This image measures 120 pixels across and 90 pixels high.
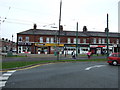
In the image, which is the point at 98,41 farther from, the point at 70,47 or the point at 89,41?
the point at 70,47

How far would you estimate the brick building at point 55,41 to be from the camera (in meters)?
44.5

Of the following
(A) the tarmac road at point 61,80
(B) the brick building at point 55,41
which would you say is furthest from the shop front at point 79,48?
(A) the tarmac road at point 61,80

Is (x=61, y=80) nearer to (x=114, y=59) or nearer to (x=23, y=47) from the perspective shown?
(x=114, y=59)

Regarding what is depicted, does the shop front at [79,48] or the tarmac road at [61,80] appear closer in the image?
the tarmac road at [61,80]

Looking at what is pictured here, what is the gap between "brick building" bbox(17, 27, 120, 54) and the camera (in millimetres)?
44500

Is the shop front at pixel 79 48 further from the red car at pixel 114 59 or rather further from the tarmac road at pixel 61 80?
the tarmac road at pixel 61 80

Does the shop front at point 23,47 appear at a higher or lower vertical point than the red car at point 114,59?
higher

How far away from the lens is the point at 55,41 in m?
46.5

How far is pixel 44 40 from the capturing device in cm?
4619

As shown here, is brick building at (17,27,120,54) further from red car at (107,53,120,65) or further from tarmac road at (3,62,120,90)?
tarmac road at (3,62,120,90)

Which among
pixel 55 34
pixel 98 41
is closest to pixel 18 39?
pixel 55 34

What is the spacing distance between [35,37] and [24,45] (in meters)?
4.25

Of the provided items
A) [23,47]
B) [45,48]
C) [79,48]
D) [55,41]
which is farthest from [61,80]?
[79,48]

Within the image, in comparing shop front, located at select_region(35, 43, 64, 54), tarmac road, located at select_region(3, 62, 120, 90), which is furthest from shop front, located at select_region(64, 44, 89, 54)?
tarmac road, located at select_region(3, 62, 120, 90)
